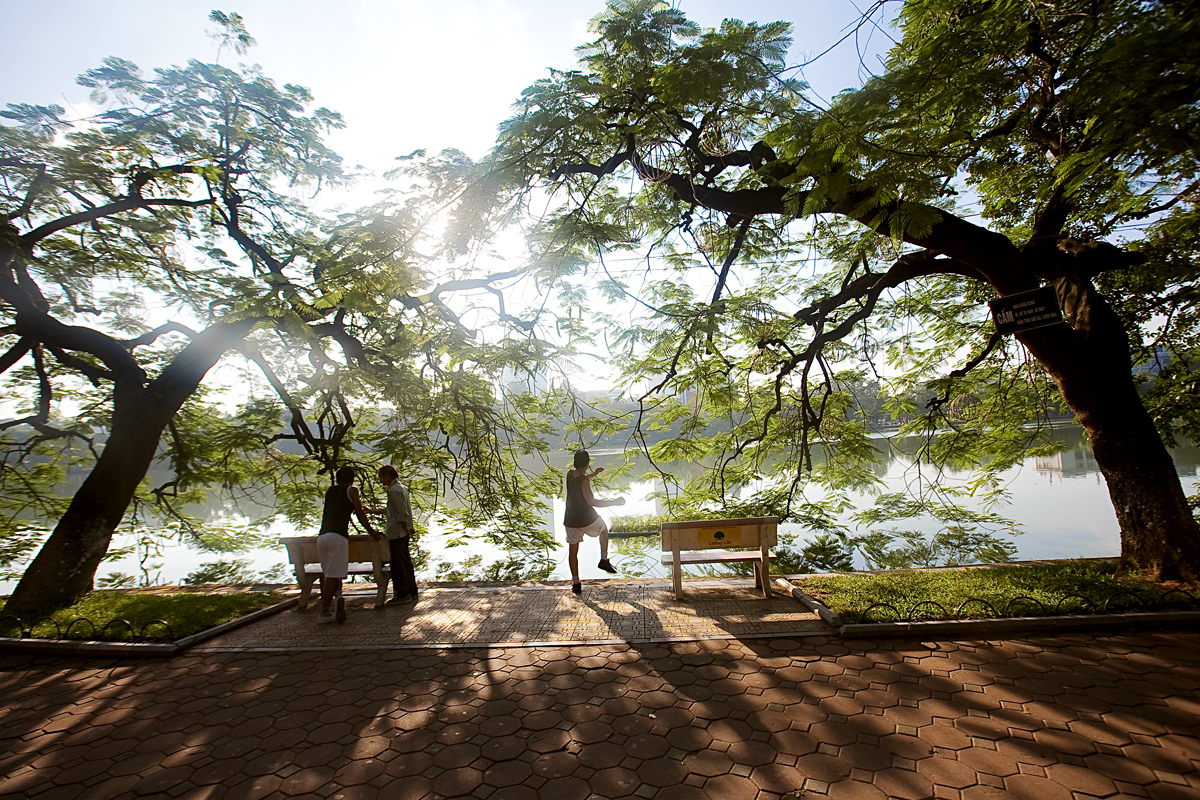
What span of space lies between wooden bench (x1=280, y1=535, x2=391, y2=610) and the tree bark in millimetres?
2705

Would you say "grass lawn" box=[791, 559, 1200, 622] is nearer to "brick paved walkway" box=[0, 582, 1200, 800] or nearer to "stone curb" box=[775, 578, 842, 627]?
"stone curb" box=[775, 578, 842, 627]

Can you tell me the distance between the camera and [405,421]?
878 cm

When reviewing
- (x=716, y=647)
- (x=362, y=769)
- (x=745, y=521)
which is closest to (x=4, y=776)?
(x=362, y=769)

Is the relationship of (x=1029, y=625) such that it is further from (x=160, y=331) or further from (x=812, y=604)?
(x=160, y=331)

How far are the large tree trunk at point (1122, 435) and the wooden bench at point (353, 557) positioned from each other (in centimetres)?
768

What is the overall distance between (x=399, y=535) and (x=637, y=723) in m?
3.87

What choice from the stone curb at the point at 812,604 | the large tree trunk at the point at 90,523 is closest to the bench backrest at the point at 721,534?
the stone curb at the point at 812,604

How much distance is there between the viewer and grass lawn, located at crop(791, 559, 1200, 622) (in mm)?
4285

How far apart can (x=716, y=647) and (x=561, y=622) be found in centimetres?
156

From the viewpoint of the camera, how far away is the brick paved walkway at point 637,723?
8.32ft

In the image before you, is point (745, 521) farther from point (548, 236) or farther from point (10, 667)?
point (10, 667)

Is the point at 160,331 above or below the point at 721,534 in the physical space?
above

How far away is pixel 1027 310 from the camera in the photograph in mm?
5219

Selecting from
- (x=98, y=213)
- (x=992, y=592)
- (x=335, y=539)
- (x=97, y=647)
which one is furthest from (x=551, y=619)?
(x=98, y=213)
